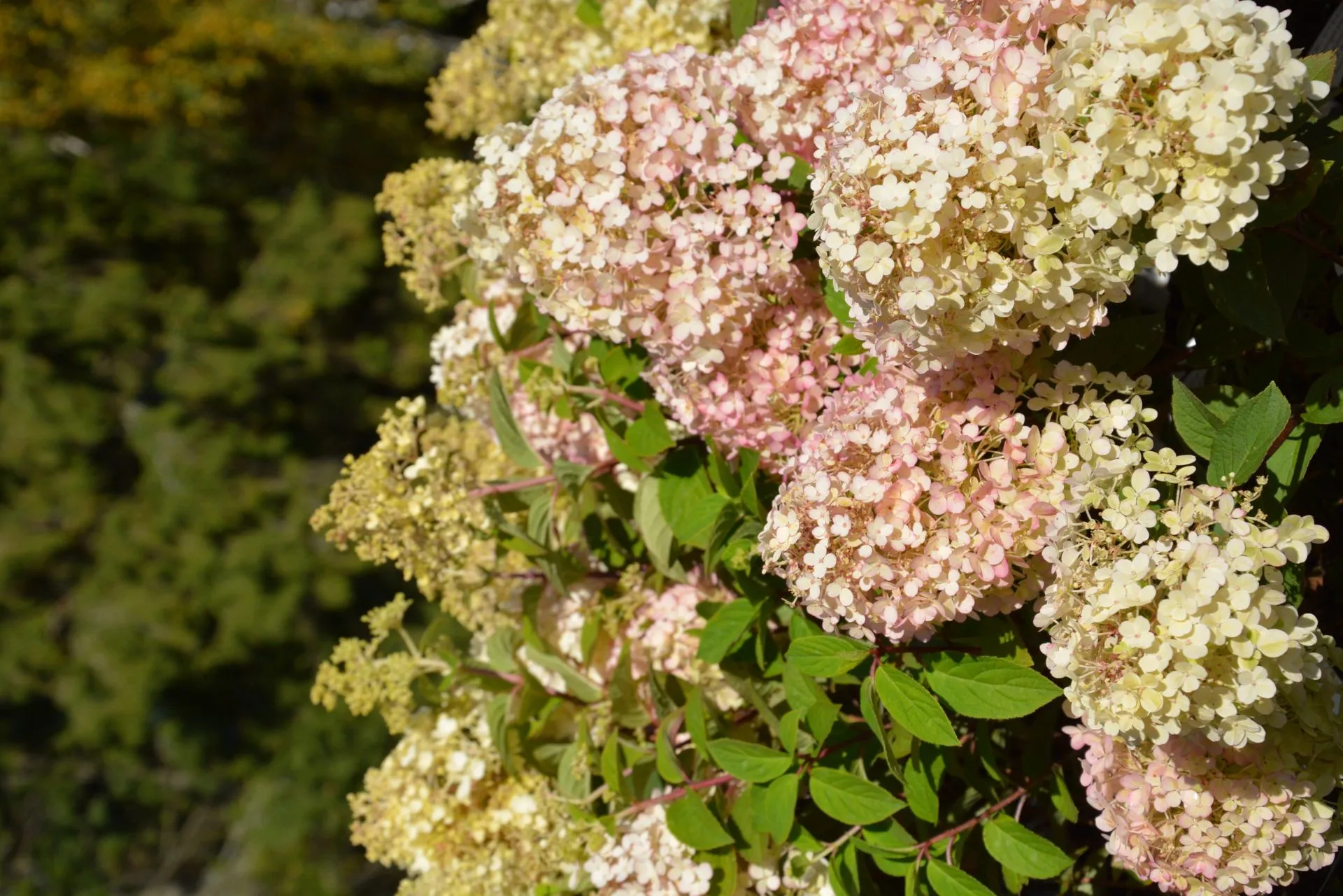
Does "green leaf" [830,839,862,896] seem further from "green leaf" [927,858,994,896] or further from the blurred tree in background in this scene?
the blurred tree in background

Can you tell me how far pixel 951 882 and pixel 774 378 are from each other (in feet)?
1.20

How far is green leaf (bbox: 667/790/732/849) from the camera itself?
2.78 feet

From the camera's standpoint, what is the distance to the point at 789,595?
0.84 meters

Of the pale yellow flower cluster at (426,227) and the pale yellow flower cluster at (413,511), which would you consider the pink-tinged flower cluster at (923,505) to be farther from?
the pale yellow flower cluster at (426,227)

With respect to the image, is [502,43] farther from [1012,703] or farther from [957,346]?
[1012,703]

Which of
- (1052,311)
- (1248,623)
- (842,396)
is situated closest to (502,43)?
(842,396)

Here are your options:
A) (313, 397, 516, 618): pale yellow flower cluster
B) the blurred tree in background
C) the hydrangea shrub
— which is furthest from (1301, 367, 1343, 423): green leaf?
the blurred tree in background

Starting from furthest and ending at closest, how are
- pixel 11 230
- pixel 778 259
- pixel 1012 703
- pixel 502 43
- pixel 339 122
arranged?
pixel 339 122 < pixel 11 230 < pixel 502 43 < pixel 778 259 < pixel 1012 703

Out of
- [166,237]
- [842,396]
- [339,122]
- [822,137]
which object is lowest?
[166,237]

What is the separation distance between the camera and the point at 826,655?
28.6 inches

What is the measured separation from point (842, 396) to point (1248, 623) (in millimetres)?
283

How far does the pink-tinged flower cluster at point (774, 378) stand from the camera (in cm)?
78

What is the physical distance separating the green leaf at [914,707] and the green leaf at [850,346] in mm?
220

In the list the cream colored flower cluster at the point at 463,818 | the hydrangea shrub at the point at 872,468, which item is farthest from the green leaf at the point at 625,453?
the cream colored flower cluster at the point at 463,818
